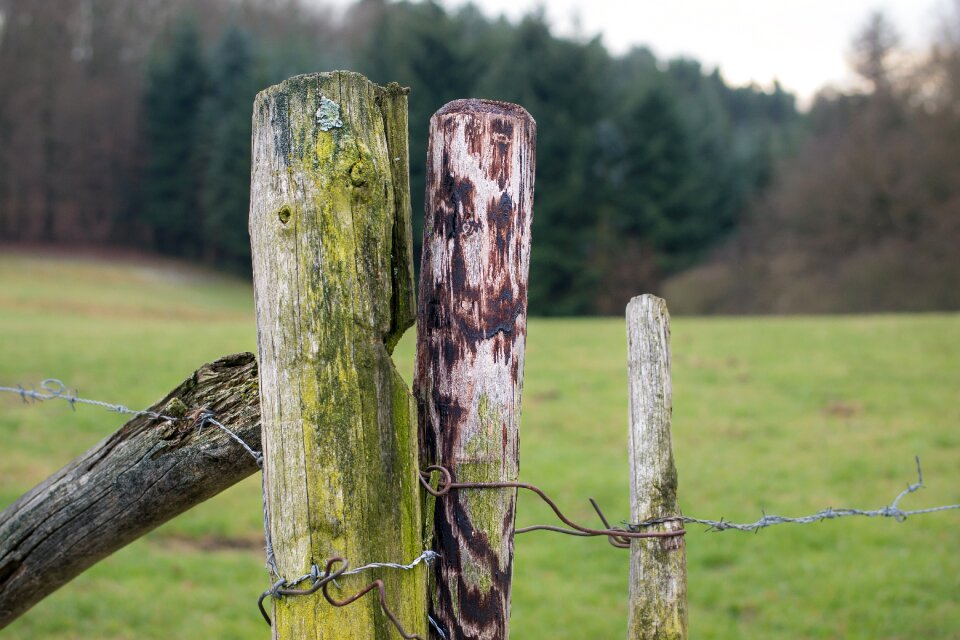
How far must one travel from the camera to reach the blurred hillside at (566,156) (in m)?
28.2

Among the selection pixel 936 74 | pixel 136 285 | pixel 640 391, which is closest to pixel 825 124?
pixel 936 74

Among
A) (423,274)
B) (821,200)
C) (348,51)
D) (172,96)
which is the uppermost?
(348,51)

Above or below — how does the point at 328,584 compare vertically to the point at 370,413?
below

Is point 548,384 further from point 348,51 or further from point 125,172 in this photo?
point 348,51

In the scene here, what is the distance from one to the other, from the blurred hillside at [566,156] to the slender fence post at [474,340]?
27.3 m

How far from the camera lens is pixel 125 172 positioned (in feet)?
140

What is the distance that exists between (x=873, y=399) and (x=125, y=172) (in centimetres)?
4003

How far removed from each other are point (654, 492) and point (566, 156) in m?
33.8

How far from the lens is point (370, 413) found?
175cm

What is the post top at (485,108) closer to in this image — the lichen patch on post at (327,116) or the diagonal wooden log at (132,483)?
the lichen patch on post at (327,116)

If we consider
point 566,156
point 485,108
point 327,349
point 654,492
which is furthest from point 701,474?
point 566,156

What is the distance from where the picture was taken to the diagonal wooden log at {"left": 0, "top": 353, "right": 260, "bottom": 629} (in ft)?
6.89

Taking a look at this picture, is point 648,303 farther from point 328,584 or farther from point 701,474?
point 701,474

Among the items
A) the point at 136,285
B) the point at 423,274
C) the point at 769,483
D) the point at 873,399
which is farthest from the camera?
the point at 136,285
